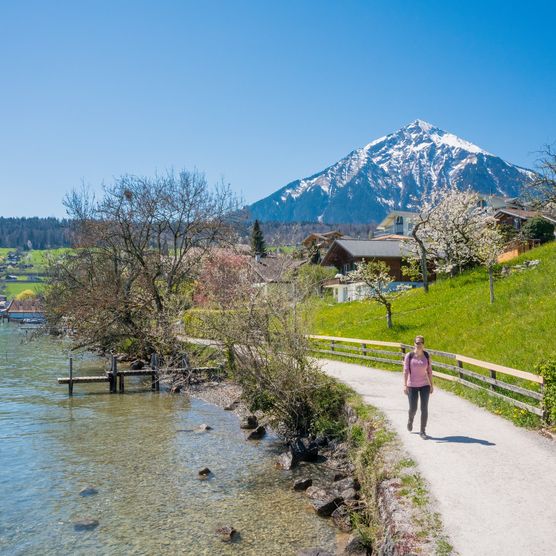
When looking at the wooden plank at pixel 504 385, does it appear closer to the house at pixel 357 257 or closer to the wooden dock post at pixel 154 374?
the wooden dock post at pixel 154 374

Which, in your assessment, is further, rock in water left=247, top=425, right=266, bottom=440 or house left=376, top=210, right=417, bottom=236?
house left=376, top=210, right=417, bottom=236

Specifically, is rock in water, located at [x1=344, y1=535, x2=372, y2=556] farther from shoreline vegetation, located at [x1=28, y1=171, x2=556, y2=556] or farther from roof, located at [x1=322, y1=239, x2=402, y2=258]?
roof, located at [x1=322, y1=239, x2=402, y2=258]

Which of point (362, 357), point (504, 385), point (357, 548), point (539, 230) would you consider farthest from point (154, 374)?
point (539, 230)

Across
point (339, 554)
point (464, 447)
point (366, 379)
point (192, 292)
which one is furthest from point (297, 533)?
point (192, 292)

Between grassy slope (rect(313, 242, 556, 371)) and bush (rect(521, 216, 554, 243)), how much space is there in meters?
6.90

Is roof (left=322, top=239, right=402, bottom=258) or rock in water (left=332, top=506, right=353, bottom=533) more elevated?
roof (left=322, top=239, right=402, bottom=258)

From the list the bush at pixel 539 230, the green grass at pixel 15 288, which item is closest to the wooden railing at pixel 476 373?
the bush at pixel 539 230

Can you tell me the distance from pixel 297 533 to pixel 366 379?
10725 mm

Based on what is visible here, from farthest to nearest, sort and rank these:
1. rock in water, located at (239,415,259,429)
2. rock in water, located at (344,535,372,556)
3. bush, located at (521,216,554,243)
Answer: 1. bush, located at (521,216,554,243)
2. rock in water, located at (239,415,259,429)
3. rock in water, located at (344,535,372,556)

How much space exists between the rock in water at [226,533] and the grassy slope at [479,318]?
28.2ft

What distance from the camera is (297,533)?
35.1 feet

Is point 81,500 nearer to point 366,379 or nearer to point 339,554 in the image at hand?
point 339,554

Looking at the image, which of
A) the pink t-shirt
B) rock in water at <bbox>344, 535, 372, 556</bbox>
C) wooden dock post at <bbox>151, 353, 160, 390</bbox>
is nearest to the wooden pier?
wooden dock post at <bbox>151, 353, 160, 390</bbox>

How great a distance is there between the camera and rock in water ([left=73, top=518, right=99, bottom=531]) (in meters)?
11.2
